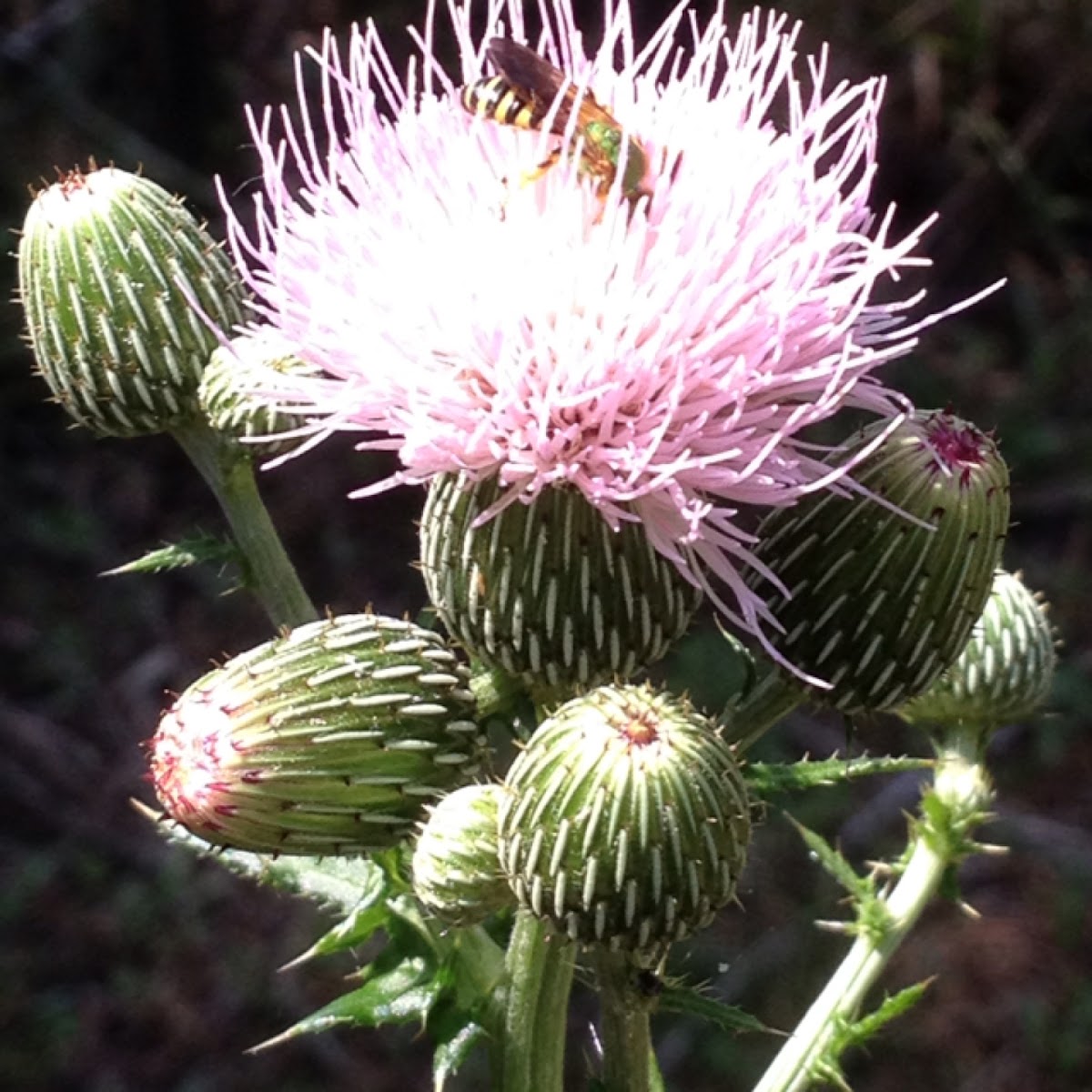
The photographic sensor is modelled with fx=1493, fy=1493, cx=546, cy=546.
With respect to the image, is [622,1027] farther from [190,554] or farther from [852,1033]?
[190,554]

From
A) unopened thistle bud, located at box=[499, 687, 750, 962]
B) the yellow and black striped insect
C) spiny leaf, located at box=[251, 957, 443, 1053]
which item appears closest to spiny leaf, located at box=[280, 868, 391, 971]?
spiny leaf, located at box=[251, 957, 443, 1053]

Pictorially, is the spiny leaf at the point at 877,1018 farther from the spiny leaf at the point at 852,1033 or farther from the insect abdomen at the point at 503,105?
the insect abdomen at the point at 503,105

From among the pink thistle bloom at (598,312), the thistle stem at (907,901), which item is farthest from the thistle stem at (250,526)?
the thistle stem at (907,901)

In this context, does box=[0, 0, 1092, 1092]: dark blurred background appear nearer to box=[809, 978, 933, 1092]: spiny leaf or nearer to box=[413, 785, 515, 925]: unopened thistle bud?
box=[809, 978, 933, 1092]: spiny leaf

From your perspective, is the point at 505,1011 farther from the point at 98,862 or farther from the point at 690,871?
the point at 98,862

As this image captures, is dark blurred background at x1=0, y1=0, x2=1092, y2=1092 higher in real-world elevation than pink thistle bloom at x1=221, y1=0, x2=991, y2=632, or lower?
lower
